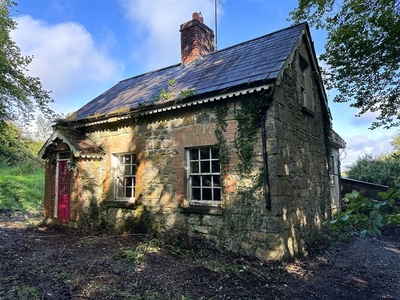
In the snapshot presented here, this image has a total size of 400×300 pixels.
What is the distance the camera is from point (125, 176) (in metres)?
9.27

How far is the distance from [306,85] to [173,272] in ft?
23.9

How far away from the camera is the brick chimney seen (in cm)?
1159

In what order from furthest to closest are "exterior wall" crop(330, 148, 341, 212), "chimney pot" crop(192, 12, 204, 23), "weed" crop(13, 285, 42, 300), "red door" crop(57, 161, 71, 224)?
"chimney pot" crop(192, 12, 204, 23), "exterior wall" crop(330, 148, 341, 212), "red door" crop(57, 161, 71, 224), "weed" crop(13, 285, 42, 300)

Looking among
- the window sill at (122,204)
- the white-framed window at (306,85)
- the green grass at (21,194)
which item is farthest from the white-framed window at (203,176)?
the green grass at (21,194)

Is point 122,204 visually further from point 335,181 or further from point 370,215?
point 335,181

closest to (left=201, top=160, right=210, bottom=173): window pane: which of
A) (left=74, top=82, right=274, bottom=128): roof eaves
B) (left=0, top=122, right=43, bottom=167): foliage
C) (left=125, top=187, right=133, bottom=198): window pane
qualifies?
(left=74, top=82, right=274, bottom=128): roof eaves

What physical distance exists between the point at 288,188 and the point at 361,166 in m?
11.6

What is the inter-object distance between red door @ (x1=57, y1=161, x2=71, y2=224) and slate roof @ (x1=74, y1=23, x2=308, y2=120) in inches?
79.8

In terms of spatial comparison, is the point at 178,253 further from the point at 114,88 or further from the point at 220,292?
the point at 114,88

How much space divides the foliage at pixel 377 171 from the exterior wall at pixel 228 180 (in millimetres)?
6120

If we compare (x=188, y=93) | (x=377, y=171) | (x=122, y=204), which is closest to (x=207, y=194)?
(x=188, y=93)

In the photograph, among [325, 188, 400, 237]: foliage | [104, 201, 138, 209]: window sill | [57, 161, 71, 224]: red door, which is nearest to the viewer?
[325, 188, 400, 237]: foliage

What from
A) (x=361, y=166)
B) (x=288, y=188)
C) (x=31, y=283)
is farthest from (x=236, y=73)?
(x=361, y=166)

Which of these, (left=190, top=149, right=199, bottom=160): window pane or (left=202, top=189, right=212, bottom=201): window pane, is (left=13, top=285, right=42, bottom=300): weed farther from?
(left=190, top=149, right=199, bottom=160): window pane
